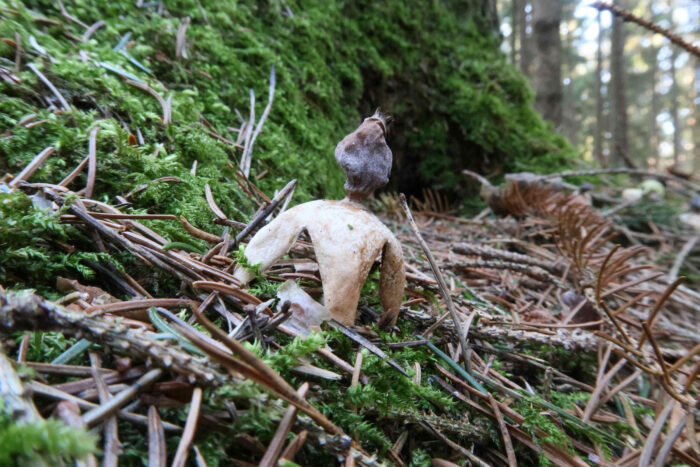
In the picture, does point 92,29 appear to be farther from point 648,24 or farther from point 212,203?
point 648,24

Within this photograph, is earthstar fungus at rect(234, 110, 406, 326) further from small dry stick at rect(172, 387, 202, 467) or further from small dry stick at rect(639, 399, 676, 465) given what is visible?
small dry stick at rect(639, 399, 676, 465)

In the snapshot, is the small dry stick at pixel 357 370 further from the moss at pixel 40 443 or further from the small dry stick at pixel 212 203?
the small dry stick at pixel 212 203

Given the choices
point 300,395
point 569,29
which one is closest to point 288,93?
point 300,395

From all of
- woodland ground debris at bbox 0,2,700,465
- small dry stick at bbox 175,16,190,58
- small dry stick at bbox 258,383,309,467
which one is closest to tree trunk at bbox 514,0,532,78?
woodland ground debris at bbox 0,2,700,465

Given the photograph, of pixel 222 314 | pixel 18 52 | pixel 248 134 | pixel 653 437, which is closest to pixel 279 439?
pixel 222 314

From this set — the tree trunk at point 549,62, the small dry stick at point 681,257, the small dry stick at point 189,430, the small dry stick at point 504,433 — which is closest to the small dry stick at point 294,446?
the small dry stick at point 189,430

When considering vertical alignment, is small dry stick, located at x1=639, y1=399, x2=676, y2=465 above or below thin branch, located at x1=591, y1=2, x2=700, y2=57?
below
